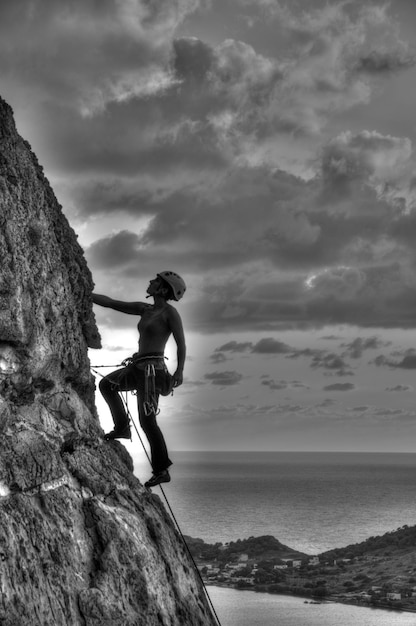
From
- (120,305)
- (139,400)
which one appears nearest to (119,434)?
(139,400)

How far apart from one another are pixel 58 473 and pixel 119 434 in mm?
2269

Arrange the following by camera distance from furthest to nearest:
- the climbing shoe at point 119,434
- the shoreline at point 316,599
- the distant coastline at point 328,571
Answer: the distant coastline at point 328,571 < the shoreline at point 316,599 < the climbing shoe at point 119,434

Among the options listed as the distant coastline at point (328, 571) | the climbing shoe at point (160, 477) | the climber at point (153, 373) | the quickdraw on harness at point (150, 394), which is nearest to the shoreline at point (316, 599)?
the distant coastline at point (328, 571)

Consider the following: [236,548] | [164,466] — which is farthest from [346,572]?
[164,466]

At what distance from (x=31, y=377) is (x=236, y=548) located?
83440 mm

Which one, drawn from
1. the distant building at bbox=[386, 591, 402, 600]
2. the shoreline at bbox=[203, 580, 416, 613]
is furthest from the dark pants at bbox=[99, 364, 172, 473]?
the distant building at bbox=[386, 591, 402, 600]

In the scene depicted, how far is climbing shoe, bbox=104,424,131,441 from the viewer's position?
11305mm

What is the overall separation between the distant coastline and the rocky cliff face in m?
60.2

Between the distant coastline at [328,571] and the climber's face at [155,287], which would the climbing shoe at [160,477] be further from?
the distant coastline at [328,571]

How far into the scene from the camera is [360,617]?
210ft

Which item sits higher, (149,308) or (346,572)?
(149,308)

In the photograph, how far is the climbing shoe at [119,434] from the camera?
11.3 m

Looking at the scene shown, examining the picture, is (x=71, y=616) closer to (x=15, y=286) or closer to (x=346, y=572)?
(x=15, y=286)

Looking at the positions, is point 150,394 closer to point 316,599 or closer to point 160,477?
point 160,477
